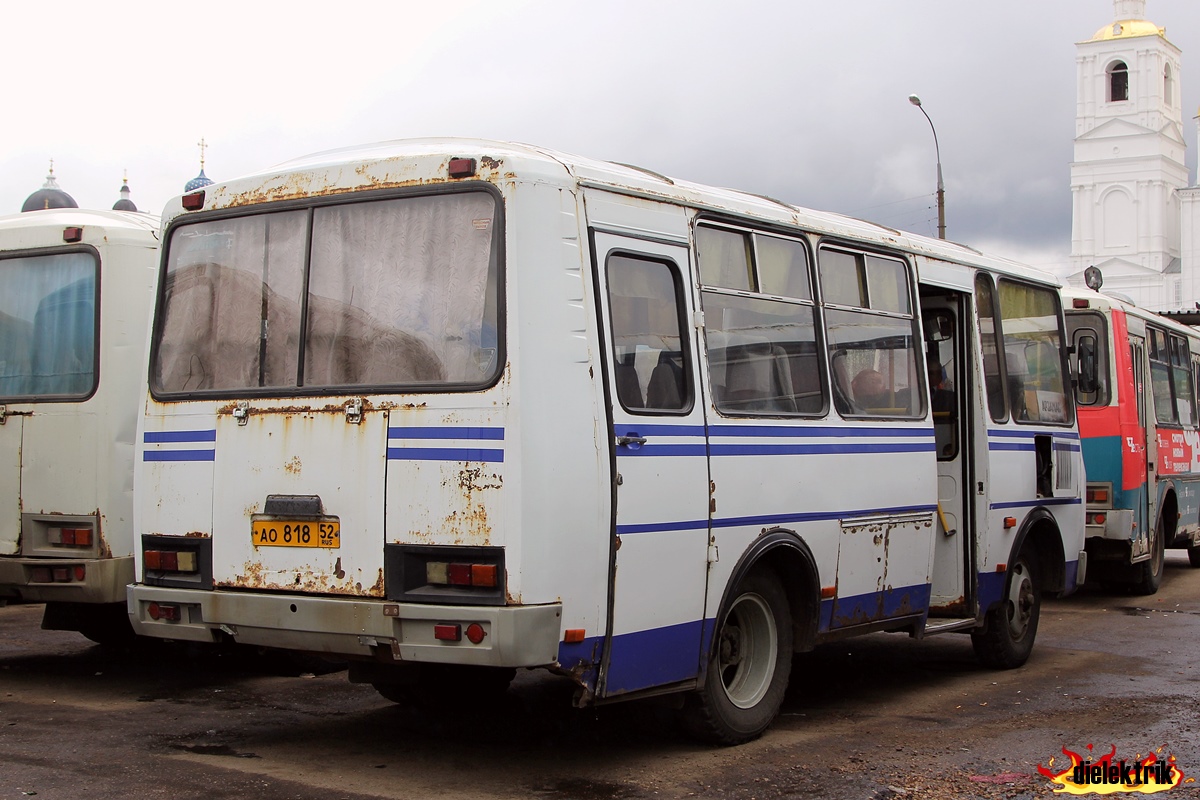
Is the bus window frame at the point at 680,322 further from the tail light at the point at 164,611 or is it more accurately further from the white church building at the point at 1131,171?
the white church building at the point at 1131,171

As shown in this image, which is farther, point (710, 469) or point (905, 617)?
point (905, 617)

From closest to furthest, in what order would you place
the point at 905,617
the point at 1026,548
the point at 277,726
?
1. the point at 277,726
2. the point at 905,617
3. the point at 1026,548

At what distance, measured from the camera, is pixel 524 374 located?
6.40 metres

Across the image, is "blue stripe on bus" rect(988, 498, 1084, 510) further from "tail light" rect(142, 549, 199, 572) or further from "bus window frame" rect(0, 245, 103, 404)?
"bus window frame" rect(0, 245, 103, 404)

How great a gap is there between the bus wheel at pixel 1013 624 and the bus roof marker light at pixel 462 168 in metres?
5.53

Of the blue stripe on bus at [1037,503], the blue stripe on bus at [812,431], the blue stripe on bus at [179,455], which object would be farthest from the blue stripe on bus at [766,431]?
the blue stripe on bus at [179,455]

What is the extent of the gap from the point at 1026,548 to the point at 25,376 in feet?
23.5

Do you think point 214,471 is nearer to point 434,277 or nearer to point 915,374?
point 434,277

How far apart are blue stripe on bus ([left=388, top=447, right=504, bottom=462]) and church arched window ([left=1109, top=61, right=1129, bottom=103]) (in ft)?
378

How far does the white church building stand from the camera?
11050 cm

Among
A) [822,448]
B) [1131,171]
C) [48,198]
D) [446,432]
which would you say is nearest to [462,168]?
[446,432]

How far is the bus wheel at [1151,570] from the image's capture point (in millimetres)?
15828

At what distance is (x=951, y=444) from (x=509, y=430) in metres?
4.79

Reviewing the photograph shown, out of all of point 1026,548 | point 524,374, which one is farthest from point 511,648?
point 1026,548
